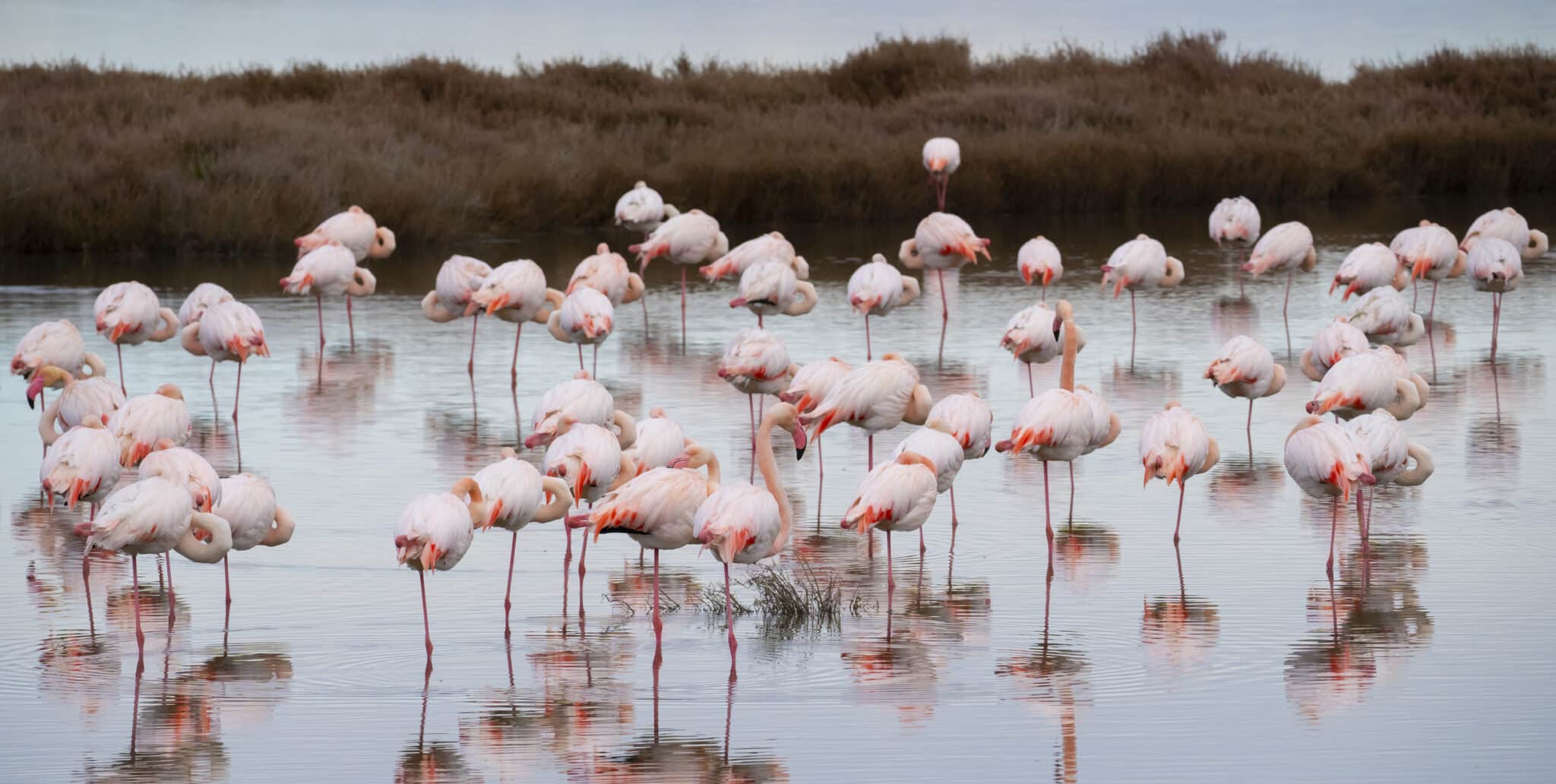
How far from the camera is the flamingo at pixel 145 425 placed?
8219mm

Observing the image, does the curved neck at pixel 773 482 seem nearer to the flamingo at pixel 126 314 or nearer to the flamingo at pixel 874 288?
the flamingo at pixel 874 288

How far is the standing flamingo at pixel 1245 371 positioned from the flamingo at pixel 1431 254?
4517mm

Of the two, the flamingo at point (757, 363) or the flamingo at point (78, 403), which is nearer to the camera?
the flamingo at point (78, 403)

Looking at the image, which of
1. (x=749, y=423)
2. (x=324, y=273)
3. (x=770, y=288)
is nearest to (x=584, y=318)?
(x=770, y=288)

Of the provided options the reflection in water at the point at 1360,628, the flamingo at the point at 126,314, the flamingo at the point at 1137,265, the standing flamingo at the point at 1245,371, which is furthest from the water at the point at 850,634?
the flamingo at the point at 1137,265

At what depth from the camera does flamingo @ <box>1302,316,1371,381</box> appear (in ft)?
32.7

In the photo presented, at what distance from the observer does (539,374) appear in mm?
12742

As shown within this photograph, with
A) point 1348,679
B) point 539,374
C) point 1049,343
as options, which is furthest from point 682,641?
point 539,374

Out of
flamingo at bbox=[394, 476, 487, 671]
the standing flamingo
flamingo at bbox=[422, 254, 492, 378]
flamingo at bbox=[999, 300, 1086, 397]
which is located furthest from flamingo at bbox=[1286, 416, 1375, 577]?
flamingo at bbox=[422, 254, 492, 378]

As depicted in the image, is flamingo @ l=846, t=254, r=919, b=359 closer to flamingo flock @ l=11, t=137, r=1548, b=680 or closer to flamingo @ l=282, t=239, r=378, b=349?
flamingo flock @ l=11, t=137, r=1548, b=680

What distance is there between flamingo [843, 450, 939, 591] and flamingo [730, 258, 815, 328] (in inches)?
221

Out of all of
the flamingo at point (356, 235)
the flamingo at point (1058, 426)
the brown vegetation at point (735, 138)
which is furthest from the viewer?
the brown vegetation at point (735, 138)

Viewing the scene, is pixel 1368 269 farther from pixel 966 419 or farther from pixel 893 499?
pixel 893 499

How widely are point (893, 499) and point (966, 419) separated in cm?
122
